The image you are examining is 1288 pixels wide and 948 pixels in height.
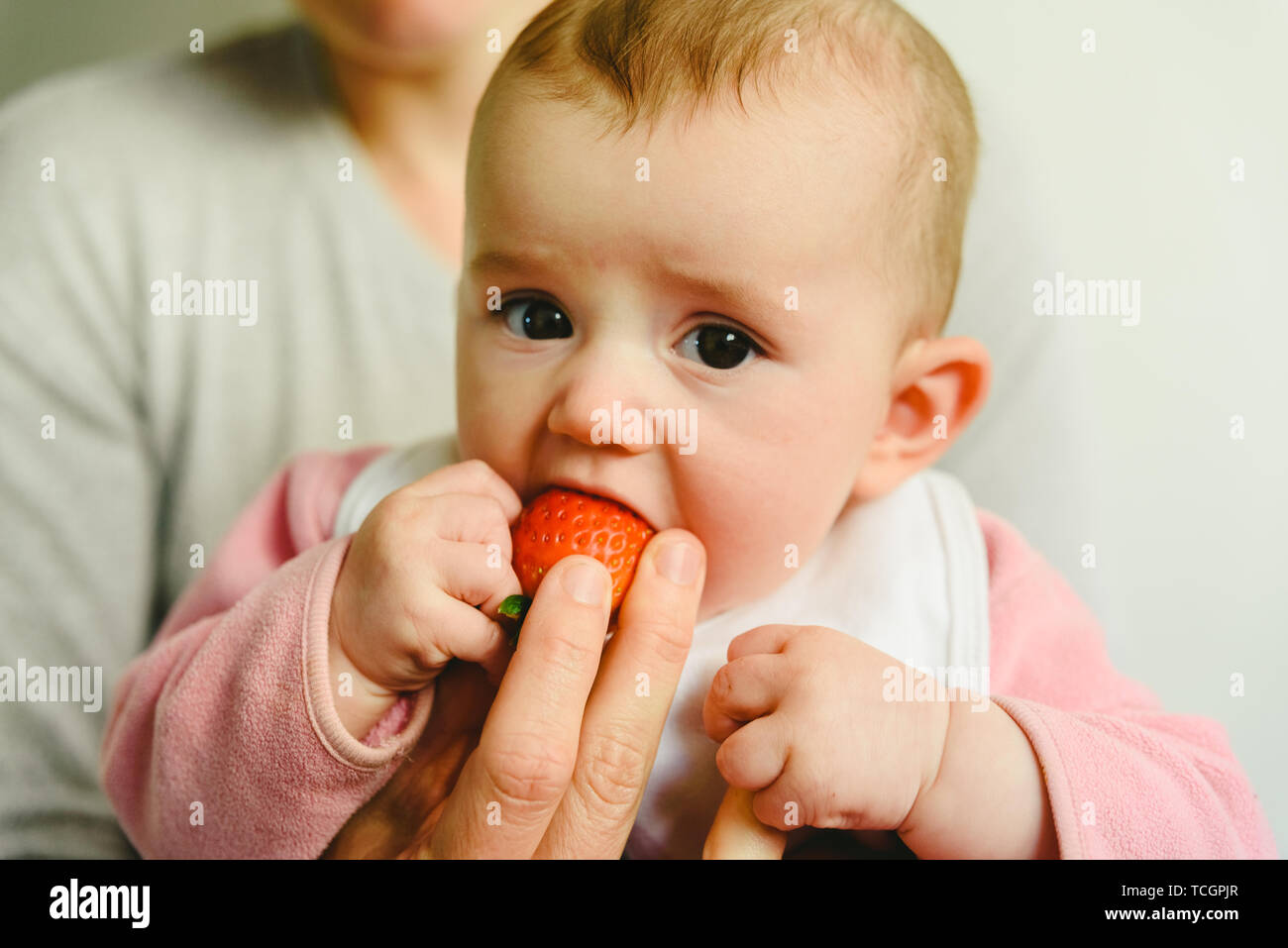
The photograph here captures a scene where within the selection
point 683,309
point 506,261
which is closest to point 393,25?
point 506,261

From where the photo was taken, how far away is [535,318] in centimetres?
97

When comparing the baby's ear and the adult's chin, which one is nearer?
the baby's ear

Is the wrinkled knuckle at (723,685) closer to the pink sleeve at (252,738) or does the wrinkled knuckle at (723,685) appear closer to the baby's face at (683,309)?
the baby's face at (683,309)

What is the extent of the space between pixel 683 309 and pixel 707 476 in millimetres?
164

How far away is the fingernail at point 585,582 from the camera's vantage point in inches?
34.1

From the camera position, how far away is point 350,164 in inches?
68.3

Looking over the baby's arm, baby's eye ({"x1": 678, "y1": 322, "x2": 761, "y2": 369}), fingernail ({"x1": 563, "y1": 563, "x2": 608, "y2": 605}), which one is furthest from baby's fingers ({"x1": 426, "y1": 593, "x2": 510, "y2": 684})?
the baby's arm

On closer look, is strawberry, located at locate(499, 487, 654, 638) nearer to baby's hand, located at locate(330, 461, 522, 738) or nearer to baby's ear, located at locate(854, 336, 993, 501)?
baby's hand, located at locate(330, 461, 522, 738)

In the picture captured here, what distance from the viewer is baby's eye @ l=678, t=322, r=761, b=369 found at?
935 millimetres

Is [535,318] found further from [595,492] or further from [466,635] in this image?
[466,635]
